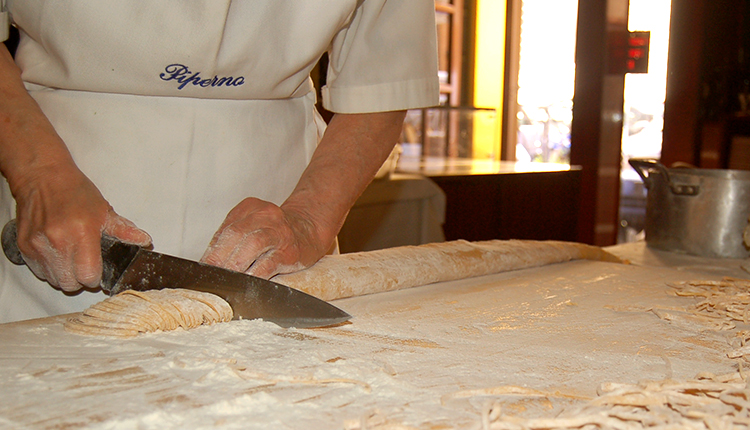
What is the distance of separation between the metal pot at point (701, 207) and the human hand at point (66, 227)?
1539 mm

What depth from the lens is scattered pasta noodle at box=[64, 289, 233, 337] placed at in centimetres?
87

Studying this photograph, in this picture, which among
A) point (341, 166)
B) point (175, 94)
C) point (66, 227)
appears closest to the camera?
point (66, 227)

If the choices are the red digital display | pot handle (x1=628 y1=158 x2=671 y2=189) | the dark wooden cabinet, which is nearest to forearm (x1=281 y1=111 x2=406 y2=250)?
pot handle (x1=628 y1=158 x2=671 y2=189)

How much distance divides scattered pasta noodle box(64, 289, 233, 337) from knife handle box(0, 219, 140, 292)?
6 centimetres

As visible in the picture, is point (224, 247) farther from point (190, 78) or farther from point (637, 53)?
point (637, 53)

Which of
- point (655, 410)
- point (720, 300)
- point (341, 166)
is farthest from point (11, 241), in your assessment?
point (720, 300)

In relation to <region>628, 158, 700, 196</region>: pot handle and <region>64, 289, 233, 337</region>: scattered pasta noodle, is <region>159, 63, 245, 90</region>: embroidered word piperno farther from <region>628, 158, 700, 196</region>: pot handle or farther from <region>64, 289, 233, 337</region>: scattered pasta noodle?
<region>628, 158, 700, 196</region>: pot handle

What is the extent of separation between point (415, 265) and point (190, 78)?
573 mm

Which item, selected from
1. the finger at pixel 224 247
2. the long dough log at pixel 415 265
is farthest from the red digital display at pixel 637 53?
the finger at pixel 224 247

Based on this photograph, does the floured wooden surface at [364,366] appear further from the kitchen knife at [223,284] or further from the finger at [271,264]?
the finger at [271,264]

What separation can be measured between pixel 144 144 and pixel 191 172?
0.10m

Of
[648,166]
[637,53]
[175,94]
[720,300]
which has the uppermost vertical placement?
[637,53]

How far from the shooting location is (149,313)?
2.89ft

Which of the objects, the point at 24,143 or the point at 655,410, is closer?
the point at 655,410
